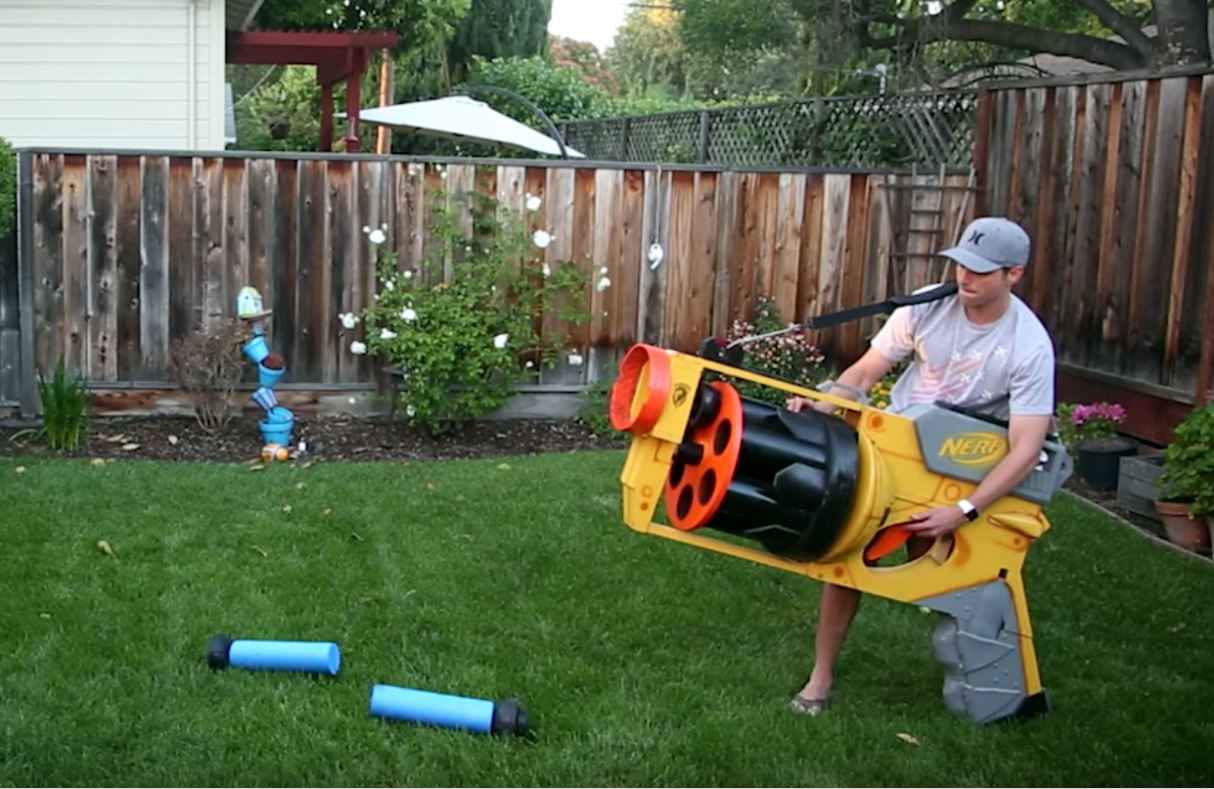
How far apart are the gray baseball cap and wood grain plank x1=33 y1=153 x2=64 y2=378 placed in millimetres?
6370

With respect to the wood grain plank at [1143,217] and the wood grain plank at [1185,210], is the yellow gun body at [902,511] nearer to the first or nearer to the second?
the wood grain plank at [1185,210]

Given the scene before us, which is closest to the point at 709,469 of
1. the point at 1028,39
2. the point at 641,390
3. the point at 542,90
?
the point at 641,390

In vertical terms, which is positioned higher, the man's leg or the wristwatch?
the wristwatch

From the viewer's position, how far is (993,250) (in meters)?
4.30

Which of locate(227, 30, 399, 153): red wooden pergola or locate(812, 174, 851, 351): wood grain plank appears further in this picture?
locate(227, 30, 399, 153): red wooden pergola

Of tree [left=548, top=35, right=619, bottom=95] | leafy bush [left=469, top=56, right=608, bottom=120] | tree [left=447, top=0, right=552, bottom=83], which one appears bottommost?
leafy bush [left=469, top=56, right=608, bottom=120]

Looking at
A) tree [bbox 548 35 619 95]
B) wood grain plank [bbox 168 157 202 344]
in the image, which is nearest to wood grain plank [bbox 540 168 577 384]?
wood grain plank [bbox 168 157 202 344]

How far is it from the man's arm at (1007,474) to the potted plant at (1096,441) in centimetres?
364

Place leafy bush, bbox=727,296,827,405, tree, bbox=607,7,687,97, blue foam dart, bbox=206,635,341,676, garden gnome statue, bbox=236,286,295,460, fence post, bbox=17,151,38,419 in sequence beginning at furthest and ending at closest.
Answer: tree, bbox=607,7,687,97 → leafy bush, bbox=727,296,827,405 → fence post, bbox=17,151,38,419 → garden gnome statue, bbox=236,286,295,460 → blue foam dart, bbox=206,635,341,676

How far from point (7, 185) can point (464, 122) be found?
6.65 metres

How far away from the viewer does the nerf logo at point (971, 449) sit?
14.2ft

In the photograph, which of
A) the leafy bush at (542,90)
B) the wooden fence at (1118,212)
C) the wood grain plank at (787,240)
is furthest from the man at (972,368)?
the leafy bush at (542,90)

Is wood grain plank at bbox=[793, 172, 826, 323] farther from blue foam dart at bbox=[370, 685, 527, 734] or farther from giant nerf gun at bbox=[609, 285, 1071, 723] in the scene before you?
blue foam dart at bbox=[370, 685, 527, 734]

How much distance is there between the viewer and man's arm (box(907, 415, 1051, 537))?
14.1ft
